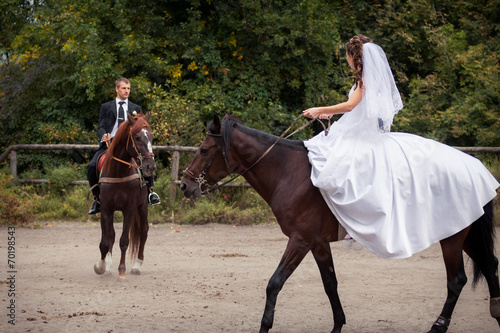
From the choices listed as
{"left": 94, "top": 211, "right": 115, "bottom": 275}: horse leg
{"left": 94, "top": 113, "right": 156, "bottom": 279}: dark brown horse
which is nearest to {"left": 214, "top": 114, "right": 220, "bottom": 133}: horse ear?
{"left": 94, "top": 113, "right": 156, "bottom": 279}: dark brown horse

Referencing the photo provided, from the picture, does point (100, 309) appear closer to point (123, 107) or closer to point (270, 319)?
point (270, 319)

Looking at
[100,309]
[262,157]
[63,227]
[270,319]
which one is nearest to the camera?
[270,319]

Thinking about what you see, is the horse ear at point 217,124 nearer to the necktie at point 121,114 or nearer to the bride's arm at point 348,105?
the bride's arm at point 348,105

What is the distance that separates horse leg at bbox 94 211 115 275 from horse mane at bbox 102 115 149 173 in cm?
68

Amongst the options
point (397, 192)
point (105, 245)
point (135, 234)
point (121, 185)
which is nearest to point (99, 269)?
point (105, 245)

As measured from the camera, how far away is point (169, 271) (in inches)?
323

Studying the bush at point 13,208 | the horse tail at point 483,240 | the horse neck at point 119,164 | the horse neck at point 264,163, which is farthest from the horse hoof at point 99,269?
the bush at point 13,208

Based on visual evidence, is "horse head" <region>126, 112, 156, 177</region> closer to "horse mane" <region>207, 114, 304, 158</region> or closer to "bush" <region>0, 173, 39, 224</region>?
"horse mane" <region>207, 114, 304, 158</region>

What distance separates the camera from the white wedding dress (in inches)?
193

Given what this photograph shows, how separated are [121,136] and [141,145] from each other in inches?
17.9

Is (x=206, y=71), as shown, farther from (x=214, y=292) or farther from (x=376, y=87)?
(x=376, y=87)

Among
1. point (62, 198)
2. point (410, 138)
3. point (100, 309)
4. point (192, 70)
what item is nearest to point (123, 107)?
point (100, 309)

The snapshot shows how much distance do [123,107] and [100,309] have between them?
3.47m

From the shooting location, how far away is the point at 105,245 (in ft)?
25.4
